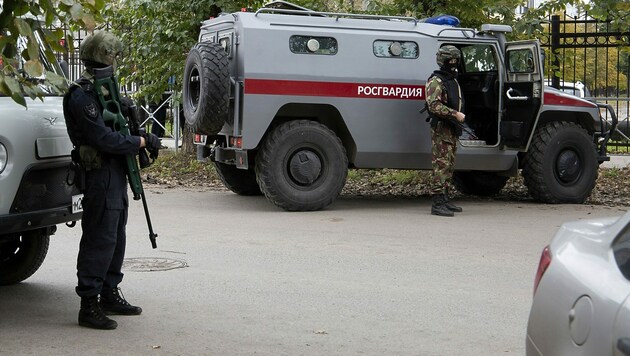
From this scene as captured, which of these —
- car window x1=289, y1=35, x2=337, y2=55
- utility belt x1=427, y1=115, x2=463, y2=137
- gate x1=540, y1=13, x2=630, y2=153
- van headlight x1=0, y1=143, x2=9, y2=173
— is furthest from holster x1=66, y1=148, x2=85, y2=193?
gate x1=540, y1=13, x2=630, y2=153

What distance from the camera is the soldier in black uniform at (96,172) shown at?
6629 mm

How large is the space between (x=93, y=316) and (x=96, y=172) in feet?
2.99

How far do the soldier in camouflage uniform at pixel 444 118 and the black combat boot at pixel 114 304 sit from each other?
19.7 ft

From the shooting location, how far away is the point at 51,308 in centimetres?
745

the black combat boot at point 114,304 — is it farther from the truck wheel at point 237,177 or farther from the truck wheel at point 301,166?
the truck wheel at point 237,177

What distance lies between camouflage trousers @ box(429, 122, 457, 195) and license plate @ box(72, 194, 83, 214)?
6171 millimetres

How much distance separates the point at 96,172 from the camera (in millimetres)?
6707

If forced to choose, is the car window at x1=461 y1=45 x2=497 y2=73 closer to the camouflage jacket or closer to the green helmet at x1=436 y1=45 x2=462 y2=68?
the green helmet at x1=436 y1=45 x2=462 y2=68

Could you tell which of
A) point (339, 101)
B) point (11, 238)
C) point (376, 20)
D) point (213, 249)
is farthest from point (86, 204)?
point (376, 20)

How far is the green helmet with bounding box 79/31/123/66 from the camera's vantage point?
6.76 meters

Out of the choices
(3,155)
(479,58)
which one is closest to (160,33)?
(479,58)

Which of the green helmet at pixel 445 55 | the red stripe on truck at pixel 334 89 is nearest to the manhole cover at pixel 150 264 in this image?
the red stripe on truck at pixel 334 89

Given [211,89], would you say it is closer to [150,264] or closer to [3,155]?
[150,264]

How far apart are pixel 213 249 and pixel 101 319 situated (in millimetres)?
3275
